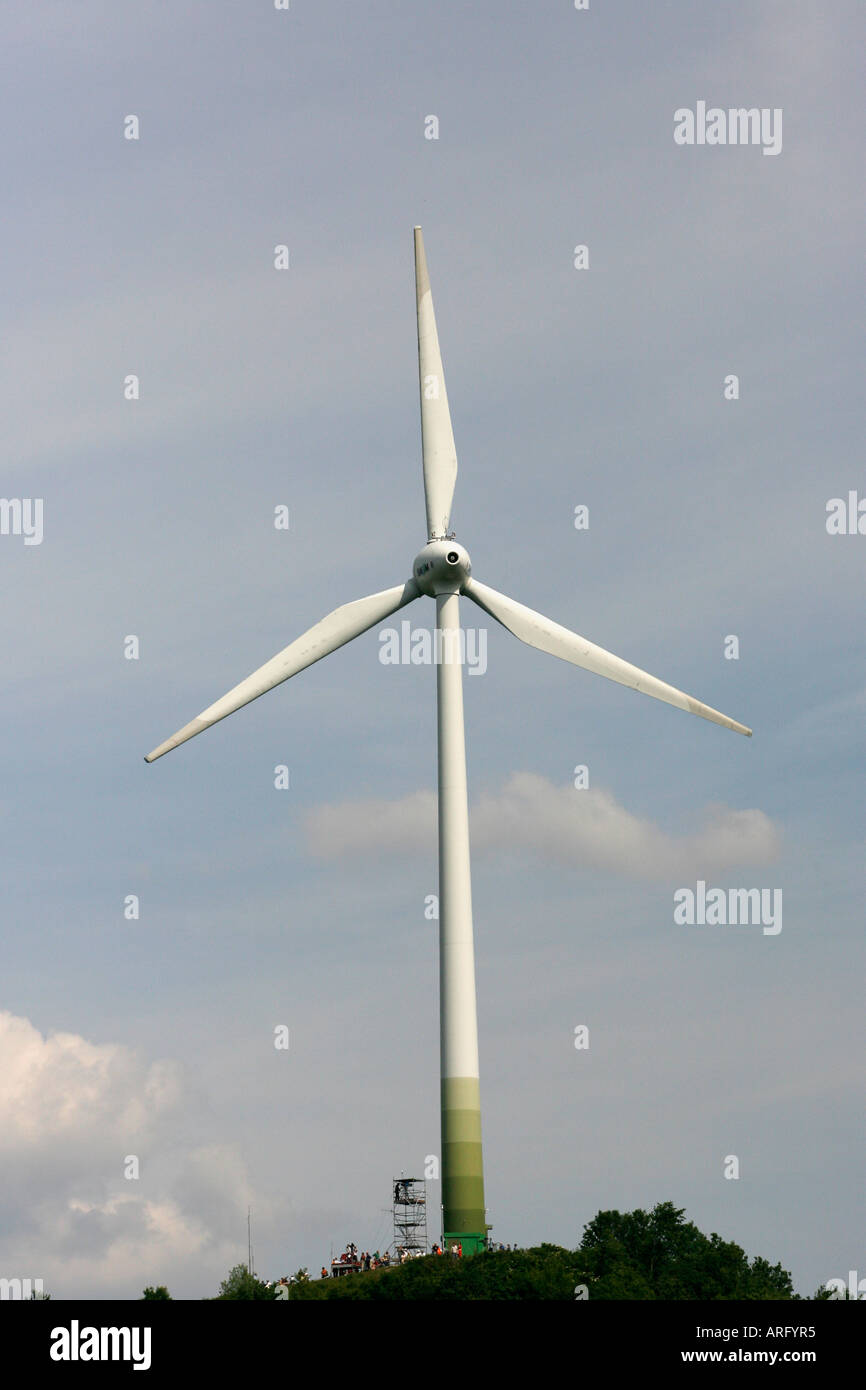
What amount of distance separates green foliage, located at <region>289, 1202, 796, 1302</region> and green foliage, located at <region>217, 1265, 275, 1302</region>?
12.8 feet

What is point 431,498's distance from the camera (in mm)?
112938

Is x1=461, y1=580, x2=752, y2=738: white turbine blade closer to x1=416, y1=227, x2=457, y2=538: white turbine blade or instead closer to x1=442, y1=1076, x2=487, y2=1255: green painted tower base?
x1=416, y1=227, x2=457, y2=538: white turbine blade

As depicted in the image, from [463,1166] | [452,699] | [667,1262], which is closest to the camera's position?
[463,1166]

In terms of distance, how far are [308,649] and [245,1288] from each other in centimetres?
3826

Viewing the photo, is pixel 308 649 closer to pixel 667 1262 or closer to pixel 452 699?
pixel 452 699

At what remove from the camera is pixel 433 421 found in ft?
375

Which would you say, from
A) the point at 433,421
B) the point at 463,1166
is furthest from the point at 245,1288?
the point at 433,421

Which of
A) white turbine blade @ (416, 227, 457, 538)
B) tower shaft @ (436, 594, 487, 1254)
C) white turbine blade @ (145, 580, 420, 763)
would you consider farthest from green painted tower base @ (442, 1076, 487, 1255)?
white turbine blade @ (416, 227, 457, 538)

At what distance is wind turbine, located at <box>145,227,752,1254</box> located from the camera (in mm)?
102312

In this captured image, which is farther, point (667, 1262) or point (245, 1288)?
point (667, 1262)

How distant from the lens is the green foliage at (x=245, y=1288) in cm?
10925

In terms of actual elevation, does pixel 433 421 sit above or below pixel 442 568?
above
